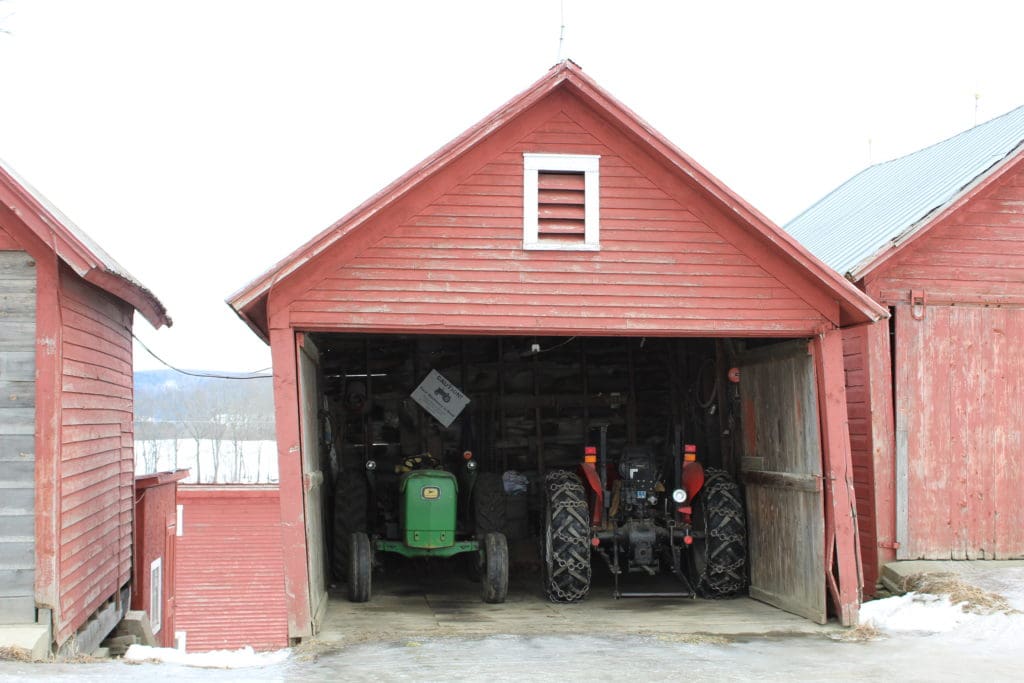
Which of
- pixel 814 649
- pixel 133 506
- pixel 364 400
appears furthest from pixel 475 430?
pixel 814 649

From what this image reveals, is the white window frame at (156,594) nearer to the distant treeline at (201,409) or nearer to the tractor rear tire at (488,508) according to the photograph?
the tractor rear tire at (488,508)

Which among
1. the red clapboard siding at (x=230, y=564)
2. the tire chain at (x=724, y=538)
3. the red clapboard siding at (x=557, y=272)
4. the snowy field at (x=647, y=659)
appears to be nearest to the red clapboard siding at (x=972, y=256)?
the red clapboard siding at (x=557, y=272)

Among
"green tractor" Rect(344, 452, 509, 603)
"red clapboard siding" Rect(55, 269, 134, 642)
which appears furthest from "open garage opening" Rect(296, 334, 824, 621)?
"red clapboard siding" Rect(55, 269, 134, 642)

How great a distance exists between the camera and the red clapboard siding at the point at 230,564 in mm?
21875

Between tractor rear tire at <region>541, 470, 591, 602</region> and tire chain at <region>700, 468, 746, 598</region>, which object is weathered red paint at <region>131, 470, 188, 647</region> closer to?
tractor rear tire at <region>541, 470, 591, 602</region>

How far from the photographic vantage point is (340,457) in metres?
16.3

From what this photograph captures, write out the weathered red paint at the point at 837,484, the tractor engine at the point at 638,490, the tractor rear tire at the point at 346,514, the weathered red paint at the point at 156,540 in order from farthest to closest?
the weathered red paint at the point at 156,540, the tractor rear tire at the point at 346,514, the tractor engine at the point at 638,490, the weathered red paint at the point at 837,484

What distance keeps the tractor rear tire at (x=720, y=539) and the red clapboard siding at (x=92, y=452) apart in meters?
6.52

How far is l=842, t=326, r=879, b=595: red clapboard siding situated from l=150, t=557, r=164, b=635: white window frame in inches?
384

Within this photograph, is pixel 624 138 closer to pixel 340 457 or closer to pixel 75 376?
pixel 75 376

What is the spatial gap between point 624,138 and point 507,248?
1.65 metres

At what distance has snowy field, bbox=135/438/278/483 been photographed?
73688 mm

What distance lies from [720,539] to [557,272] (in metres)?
3.61

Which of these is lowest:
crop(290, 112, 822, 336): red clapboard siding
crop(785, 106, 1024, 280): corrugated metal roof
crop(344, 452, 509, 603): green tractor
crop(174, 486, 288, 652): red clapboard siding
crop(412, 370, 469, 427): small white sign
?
crop(174, 486, 288, 652): red clapboard siding
